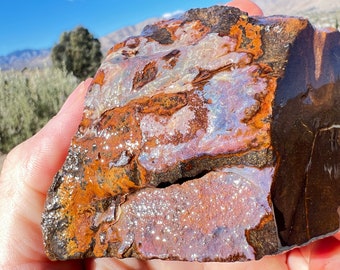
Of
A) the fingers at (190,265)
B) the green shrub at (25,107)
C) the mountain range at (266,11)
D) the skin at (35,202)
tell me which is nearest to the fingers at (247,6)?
the skin at (35,202)

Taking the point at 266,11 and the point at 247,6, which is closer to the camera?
the point at 247,6

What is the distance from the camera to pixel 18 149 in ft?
4.15

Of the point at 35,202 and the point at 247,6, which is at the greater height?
the point at 247,6

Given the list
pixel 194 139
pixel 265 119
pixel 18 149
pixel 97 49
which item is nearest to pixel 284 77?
pixel 265 119

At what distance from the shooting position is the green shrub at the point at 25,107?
594 centimetres

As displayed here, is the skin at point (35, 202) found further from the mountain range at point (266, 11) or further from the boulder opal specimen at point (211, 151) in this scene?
the mountain range at point (266, 11)

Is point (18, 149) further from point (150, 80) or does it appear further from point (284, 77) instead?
point (284, 77)

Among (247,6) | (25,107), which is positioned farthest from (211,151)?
(25,107)

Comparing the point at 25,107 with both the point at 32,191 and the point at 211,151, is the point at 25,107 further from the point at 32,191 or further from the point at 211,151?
the point at 211,151

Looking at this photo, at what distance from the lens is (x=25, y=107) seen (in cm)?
604

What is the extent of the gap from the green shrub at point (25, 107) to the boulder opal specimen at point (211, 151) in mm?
5166

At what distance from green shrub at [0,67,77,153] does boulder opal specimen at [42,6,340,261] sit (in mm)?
5166

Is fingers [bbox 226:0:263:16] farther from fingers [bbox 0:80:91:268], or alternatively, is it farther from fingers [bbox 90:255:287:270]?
fingers [bbox 90:255:287:270]

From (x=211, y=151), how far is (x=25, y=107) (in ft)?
18.4
